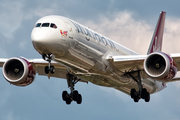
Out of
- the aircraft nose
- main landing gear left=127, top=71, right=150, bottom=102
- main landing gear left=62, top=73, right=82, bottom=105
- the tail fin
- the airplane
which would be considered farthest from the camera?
the tail fin

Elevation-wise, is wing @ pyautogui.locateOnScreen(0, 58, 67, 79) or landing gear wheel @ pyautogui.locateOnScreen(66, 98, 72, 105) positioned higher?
wing @ pyautogui.locateOnScreen(0, 58, 67, 79)

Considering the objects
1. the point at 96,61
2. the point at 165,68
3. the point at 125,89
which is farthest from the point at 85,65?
the point at 125,89

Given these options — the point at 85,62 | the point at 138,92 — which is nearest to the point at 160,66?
the point at 85,62

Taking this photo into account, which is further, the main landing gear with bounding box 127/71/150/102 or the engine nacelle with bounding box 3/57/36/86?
the main landing gear with bounding box 127/71/150/102

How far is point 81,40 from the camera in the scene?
32.4 metres

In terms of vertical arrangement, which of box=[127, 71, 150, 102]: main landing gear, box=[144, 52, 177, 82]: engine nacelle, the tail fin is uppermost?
the tail fin

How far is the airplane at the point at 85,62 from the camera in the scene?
3084 centimetres

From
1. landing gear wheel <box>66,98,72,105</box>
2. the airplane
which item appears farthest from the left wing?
landing gear wheel <box>66,98,72,105</box>

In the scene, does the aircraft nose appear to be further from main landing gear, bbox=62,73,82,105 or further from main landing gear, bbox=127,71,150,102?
main landing gear, bbox=127,71,150,102

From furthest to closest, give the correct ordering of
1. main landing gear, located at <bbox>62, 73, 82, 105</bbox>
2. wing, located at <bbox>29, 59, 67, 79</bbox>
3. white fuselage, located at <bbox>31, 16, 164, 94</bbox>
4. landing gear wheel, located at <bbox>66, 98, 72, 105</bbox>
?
landing gear wheel, located at <bbox>66, 98, 72, 105</bbox> → main landing gear, located at <bbox>62, 73, 82, 105</bbox> → wing, located at <bbox>29, 59, 67, 79</bbox> → white fuselage, located at <bbox>31, 16, 164, 94</bbox>

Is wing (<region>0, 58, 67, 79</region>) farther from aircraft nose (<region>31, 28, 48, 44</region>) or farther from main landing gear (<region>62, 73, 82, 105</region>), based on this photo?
aircraft nose (<region>31, 28, 48, 44</region>)

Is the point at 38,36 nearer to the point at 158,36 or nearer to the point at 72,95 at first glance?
the point at 72,95

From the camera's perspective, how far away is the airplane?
30844mm

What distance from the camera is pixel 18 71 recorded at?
38.1 m
